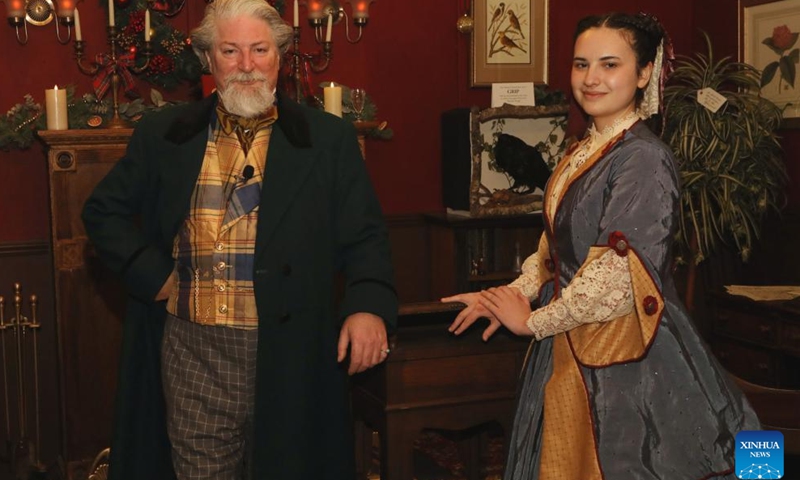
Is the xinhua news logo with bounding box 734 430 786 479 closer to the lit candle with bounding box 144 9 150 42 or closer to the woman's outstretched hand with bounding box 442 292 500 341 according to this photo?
the woman's outstretched hand with bounding box 442 292 500 341

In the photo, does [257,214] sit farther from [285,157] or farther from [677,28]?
[677,28]

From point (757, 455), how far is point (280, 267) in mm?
1181

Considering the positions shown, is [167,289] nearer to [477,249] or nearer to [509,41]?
[477,249]

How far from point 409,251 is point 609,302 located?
10.3ft

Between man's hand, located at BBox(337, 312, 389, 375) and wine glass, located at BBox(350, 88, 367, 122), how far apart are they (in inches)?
89.1

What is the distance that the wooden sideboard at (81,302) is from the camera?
13.0 feet

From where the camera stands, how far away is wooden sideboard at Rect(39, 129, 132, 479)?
3.98m

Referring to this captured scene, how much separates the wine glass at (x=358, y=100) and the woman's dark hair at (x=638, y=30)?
241cm

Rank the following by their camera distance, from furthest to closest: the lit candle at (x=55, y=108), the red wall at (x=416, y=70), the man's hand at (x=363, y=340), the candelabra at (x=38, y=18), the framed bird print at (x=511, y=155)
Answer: the red wall at (x=416, y=70), the framed bird print at (x=511, y=155), the candelabra at (x=38, y=18), the lit candle at (x=55, y=108), the man's hand at (x=363, y=340)

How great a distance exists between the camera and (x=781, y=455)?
236 centimetres

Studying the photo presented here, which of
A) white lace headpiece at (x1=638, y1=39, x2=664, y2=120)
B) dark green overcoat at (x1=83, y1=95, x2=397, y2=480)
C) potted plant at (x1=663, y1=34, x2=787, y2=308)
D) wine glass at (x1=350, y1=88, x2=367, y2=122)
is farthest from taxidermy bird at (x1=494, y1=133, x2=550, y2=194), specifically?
white lace headpiece at (x1=638, y1=39, x2=664, y2=120)

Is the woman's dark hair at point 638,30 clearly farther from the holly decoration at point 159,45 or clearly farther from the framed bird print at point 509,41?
the framed bird print at point 509,41

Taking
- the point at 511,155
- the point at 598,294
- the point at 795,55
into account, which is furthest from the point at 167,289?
the point at 795,55

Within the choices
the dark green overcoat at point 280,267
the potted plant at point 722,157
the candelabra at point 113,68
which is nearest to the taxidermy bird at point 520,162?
the potted plant at point 722,157
